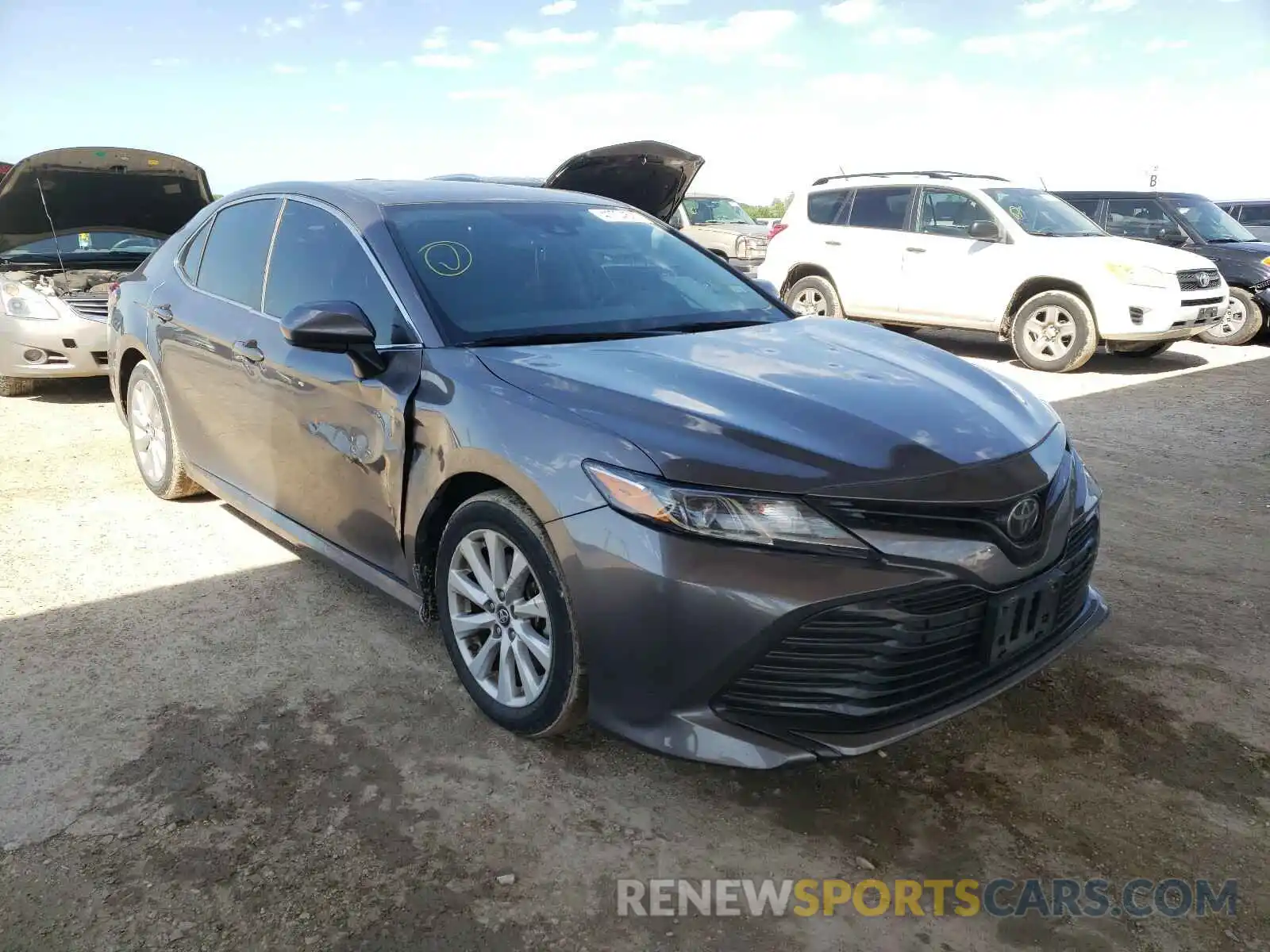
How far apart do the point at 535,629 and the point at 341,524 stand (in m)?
1.03

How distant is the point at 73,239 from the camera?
7695 millimetres

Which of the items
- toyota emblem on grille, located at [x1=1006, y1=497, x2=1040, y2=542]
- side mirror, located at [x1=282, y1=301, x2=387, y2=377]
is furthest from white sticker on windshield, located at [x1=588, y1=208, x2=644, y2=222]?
toyota emblem on grille, located at [x1=1006, y1=497, x2=1040, y2=542]

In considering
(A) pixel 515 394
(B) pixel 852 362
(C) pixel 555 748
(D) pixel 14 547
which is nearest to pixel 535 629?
(C) pixel 555 748

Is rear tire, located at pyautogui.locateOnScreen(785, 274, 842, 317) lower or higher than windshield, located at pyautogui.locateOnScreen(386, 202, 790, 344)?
lower

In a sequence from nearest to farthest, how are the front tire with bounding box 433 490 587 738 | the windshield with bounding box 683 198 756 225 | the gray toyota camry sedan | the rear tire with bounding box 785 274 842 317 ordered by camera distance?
the gray toyota camry sedan < the front tire with bounding box 433 490 587 738 < the rear tire with bounding box 785 274 842 317 < the windshield with bounding box 683 198 756 225

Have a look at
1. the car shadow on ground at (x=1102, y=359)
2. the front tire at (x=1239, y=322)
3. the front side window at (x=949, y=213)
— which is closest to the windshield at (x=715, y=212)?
the car shadow on ground at (x=1102, y=359)

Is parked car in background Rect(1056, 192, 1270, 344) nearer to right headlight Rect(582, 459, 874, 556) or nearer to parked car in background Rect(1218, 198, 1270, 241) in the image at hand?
parked car in background Rect(1218, 198, 1270, 241)

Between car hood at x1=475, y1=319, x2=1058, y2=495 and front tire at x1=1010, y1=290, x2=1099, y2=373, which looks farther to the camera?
front tire at x1=1010, y1=290, x2=1099, y2=373

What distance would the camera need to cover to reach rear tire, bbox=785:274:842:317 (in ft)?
33.5

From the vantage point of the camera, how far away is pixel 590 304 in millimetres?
3240

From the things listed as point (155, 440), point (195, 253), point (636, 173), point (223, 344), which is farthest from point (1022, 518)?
point (636, 173)

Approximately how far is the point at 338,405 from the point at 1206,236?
10875mm

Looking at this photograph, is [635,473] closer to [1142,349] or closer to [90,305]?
[90,305]

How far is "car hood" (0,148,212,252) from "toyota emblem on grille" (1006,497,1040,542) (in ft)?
22.9
